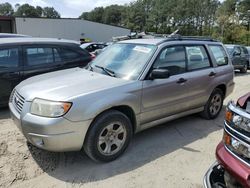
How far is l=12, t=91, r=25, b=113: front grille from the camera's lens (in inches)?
143

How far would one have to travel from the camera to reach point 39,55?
6230 mm

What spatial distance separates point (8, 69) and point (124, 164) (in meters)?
3.51

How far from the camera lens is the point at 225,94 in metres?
5.88

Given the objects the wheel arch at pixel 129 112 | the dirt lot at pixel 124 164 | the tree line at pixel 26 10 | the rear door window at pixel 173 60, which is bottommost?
the dirt lot at pixel 124 164

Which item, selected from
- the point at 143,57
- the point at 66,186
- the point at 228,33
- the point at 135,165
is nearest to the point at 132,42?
the point at 143,57

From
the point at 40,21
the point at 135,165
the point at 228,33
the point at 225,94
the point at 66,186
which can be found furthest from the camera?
the point at 228,33

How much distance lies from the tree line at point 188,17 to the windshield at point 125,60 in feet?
134

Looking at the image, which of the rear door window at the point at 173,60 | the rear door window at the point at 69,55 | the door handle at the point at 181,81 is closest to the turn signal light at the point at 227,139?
the rear door window at the point at 173,60

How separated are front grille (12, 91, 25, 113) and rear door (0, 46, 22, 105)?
1864mm

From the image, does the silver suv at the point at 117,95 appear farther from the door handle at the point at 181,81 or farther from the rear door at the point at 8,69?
the rear door at the point at 8,69

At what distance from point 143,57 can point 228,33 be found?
139 feet

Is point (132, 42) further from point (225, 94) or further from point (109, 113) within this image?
point (225, 94)

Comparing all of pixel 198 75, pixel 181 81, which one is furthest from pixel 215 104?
pixel 181 81

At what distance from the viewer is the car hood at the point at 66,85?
3409 millimetres
